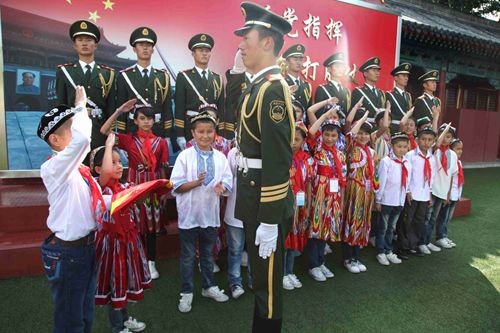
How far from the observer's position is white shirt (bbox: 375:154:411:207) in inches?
157

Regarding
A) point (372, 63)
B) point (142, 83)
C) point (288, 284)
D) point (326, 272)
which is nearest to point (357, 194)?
point (326, 272)

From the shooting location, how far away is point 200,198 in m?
2.94

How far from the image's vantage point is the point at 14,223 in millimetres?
3656

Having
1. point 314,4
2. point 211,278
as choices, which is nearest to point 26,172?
point 211,278

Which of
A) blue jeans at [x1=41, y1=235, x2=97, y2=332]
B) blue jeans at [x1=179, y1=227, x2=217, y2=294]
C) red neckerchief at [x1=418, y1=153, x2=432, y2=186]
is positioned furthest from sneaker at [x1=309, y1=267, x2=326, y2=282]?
blue jeans at [x1=41, y1=235, x2=97, y2=332]

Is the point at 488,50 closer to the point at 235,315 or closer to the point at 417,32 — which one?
the point at 417,32

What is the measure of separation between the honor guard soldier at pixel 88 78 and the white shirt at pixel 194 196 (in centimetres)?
132

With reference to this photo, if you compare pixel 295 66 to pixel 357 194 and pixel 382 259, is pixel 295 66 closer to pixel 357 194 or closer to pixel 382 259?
pixel 357 194

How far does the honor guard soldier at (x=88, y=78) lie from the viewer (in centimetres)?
360

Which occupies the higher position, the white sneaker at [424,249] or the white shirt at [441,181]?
the white shirt at [441,181]

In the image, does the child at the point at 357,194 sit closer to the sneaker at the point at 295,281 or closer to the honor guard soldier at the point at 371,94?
the sneaker at the point at 295,281

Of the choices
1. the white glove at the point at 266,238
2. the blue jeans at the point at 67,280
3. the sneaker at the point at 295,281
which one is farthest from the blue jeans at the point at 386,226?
the blue jeans at the point at 67,280

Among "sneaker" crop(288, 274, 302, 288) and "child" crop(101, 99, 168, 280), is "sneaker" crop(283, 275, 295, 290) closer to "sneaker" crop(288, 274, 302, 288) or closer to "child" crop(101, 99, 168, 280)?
"sneaker" crop(288, 274, 302, 288)

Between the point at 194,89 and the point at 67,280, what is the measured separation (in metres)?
2.82
